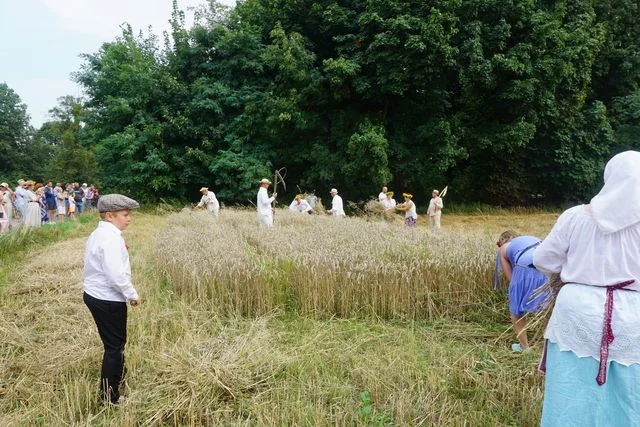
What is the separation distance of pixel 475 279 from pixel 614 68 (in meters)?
21.0

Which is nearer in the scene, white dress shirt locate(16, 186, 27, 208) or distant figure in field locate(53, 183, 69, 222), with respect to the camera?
white dress shirt locate(16, 186, 27, 208)

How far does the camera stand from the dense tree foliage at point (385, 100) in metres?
16.7

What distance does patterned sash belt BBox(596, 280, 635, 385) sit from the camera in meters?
1.97

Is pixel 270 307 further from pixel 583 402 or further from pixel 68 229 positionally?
pixel 68 229

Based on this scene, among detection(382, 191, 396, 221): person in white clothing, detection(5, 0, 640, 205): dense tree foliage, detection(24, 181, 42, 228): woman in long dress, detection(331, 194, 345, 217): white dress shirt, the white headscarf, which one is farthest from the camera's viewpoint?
detection(5, 0, 640, 205): dense tree foliage

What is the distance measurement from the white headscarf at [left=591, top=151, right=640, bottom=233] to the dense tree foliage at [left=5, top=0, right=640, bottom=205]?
14.6m

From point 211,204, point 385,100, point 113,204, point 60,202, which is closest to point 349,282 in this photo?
point 113,204

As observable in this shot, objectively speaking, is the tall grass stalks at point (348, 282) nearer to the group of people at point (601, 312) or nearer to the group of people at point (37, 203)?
the group of people at point (601, 312)

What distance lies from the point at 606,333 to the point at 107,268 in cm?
A: 293

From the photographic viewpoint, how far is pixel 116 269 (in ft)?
9.97

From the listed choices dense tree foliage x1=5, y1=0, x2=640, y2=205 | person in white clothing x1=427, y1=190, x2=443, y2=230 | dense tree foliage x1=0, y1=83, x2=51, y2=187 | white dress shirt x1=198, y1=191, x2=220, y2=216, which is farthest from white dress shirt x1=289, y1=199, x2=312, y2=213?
dense tree foliage x1=0, y1=83, x2=51, y2=187

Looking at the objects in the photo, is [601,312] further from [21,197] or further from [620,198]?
[21,197]

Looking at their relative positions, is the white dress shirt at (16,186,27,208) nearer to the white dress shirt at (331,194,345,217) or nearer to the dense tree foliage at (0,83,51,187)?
the white dress shirt at (331,194,345,217)

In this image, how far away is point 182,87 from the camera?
69.9ft
